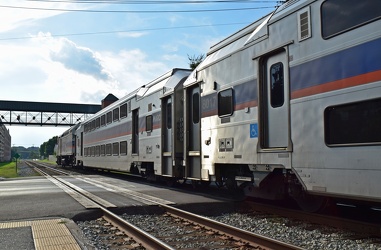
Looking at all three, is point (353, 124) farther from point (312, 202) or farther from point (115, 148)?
point (115, 148)

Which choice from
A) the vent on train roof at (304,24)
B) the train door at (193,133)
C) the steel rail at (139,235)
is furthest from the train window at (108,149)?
the vent on train roof at (304,24)

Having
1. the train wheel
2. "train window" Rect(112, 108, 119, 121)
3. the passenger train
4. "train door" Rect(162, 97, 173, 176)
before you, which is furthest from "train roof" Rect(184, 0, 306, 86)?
"train window" Rect(112, 108, 119, 121)

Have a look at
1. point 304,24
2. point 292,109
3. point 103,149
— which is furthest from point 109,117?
point 304,24

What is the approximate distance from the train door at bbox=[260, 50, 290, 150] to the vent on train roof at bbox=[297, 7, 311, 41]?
57 cm

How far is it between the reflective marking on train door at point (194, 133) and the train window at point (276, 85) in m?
3.54

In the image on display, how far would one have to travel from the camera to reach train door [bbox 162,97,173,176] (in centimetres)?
1340

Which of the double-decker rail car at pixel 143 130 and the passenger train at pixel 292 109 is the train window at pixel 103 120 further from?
the passenger train at pixel 292 109

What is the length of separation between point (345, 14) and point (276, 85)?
1962 mm

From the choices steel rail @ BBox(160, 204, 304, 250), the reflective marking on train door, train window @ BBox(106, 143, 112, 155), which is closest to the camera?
steel rail @ BBox(160, 204, 304, 250)

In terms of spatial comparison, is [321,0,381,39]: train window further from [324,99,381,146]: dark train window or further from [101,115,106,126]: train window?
[101,115,106,126]: train window

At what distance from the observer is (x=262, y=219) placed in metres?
8.02

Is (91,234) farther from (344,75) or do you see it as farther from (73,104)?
(73,104)

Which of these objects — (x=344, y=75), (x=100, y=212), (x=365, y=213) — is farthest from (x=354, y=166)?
(x=100, y=212)

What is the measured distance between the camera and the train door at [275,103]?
7.35 metres
